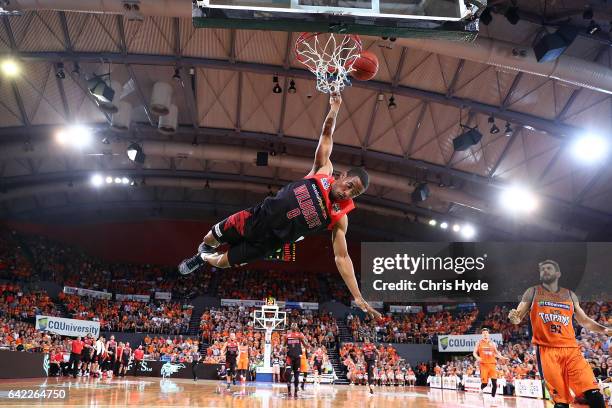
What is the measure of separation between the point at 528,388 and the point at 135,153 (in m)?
16.7

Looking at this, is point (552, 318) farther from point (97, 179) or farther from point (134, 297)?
point (134, 297)

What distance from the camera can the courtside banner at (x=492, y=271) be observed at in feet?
71.3

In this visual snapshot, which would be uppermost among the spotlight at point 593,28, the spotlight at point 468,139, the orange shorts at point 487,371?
the spotlight at point 593,28

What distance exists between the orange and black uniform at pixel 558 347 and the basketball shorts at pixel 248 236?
348 centimetres

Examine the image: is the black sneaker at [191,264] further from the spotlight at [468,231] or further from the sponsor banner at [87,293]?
the sponsor banner at [87,293]

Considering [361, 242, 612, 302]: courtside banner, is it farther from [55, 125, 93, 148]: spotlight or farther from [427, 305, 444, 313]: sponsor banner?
[55, 125, 93, 148]: spotlight

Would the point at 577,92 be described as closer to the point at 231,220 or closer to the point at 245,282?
the point at 231,220

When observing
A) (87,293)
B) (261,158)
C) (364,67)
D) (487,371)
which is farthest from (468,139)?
(87,293)

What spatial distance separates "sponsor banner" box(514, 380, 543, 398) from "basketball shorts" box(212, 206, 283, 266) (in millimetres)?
14553

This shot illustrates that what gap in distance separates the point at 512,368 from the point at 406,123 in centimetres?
987

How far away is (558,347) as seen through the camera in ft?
19.6

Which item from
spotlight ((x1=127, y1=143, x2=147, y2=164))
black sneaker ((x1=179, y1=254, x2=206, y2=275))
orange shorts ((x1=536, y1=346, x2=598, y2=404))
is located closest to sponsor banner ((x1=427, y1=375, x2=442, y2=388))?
spotlight ((x1=127, y1=143, x2=147, y2=164))

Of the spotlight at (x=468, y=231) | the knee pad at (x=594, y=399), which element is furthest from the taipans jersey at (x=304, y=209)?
the spotlight at (x=468, y=231)

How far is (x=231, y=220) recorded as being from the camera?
5391 millimetres
